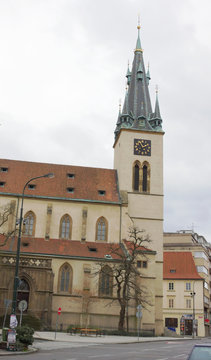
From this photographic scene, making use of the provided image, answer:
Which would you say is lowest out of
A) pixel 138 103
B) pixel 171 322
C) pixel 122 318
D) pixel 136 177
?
pixel 171 322

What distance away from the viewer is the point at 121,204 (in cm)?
5153

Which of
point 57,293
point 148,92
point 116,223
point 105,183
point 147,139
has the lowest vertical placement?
point 57,293

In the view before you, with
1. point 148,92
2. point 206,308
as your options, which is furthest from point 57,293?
point 206,308

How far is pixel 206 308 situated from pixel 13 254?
45.1 metres

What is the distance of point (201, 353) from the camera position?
10461mm

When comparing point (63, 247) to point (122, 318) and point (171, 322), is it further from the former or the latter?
point (171, 322)

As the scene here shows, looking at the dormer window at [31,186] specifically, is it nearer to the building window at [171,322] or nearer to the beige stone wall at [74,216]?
the beige stone wall at [74,216]

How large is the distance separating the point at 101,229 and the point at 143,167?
9.34 m

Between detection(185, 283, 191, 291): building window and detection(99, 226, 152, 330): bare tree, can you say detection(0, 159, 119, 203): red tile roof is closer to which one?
detection(99, 226, 152, 330): bare tree

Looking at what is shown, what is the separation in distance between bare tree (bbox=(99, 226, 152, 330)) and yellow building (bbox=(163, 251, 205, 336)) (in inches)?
1033

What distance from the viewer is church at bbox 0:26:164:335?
4434 cm

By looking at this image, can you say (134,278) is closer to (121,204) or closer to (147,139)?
(121,204)

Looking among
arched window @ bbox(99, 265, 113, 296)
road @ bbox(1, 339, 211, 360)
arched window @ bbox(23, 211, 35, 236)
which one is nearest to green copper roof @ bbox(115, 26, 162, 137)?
arched window @ bbox(23, 211, 35, 236)

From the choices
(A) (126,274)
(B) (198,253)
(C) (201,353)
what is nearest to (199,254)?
(B) (198,253)
